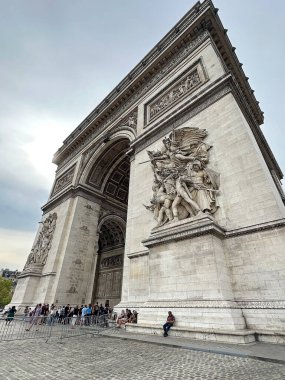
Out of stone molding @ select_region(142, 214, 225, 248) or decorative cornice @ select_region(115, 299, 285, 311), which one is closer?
decorative cornice @ select_region(115, 299, 285, 311)

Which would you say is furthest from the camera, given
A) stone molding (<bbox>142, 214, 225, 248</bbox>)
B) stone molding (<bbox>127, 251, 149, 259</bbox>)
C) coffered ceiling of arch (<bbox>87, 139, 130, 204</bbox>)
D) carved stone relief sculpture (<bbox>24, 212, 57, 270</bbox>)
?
coffered ceiling of arch (<bbox>87, 139, 130, 204</bbox>)

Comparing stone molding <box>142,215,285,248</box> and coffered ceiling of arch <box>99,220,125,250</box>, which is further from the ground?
coffered ceiling of arch <box>99,220,125,250</box>

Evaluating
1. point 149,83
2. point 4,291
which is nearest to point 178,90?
point 149,83

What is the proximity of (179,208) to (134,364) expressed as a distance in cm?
565

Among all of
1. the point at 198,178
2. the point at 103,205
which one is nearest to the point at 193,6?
the point at 198,178

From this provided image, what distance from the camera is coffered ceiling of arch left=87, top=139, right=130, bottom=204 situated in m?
19.5

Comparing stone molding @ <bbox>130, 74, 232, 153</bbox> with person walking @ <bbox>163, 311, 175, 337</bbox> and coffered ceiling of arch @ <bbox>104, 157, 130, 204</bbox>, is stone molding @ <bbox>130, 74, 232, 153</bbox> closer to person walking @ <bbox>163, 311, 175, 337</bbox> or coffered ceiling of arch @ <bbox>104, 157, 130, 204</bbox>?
coffered ceiling of arch @ <bbox>104, 157, 130, 204</bbox>

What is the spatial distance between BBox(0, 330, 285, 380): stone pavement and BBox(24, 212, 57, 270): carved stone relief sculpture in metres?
12.7

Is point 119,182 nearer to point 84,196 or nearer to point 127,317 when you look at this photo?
point 84,196

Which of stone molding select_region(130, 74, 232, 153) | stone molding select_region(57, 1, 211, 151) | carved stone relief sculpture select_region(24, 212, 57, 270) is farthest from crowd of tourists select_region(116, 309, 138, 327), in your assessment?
stone molding select_region(57, 1, 211, 151)

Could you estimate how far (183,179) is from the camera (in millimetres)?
8938

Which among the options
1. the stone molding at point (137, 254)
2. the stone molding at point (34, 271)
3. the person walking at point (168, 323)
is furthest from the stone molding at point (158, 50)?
the person walking at point (168, 323)

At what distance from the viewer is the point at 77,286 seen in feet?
50.1

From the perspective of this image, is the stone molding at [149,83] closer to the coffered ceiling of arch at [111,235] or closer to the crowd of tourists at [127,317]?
the coffered ceiling of arch at [111,235]
